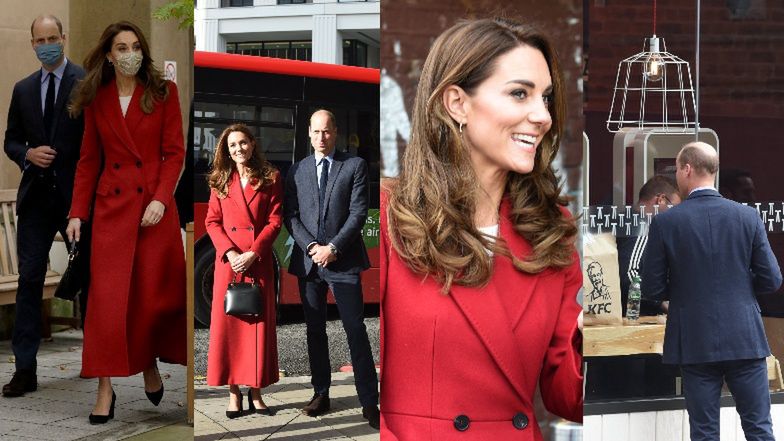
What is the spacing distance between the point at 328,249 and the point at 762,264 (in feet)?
7.48

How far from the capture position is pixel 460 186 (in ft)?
12.5

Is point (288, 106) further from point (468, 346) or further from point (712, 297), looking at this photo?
point (712, 297)

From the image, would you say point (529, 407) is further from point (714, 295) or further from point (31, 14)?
point (31, 14)

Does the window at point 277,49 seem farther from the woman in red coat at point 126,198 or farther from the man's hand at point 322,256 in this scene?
the woman in red coat at point 126,198

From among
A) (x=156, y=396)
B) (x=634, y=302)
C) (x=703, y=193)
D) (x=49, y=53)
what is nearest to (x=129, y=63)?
(x=49, y=53)

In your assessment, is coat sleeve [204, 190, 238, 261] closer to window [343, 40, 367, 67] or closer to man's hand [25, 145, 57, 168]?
window [343, 40, 367, 67]

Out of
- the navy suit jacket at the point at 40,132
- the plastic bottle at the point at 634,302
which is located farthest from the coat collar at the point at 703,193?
the navy suit jacket at the point at 40,132

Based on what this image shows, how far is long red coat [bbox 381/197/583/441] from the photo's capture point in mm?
3742

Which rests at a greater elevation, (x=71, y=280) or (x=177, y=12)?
(x=177, y=12)

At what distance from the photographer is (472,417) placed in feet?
12.4

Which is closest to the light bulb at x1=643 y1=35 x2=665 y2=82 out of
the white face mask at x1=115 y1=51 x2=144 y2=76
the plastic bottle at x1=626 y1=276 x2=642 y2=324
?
the plastic bottle at x1=626 y1=276 x2=642 y2=324

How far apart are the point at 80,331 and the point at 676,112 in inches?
166

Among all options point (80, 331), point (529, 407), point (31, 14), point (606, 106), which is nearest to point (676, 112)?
point (606, 106)

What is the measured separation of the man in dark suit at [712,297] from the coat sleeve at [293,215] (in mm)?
1970
